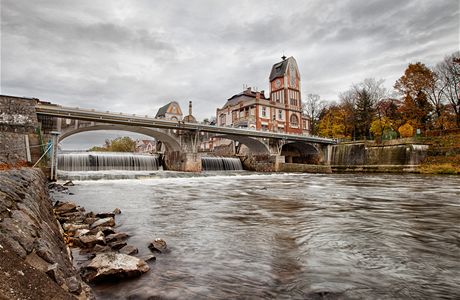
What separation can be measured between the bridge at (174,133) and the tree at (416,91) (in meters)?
12.1

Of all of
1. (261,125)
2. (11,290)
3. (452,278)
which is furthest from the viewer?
(261,125)

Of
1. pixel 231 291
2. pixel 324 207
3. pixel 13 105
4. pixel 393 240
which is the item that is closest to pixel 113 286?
pixel 231 291

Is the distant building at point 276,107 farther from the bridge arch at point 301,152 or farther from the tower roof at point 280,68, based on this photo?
the bridge arch at point 301,152

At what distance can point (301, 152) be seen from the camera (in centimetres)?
5169

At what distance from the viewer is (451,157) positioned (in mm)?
28844

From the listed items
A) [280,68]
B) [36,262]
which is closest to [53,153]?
[36,262]

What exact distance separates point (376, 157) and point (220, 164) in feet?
70.3

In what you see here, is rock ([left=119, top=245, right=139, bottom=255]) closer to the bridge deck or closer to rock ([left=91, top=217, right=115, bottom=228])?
rock ([left=91, top=217, right=115, bottom=228])

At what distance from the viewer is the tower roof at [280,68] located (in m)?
57.5

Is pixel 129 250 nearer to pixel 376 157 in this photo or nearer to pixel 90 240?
pixel 90 240

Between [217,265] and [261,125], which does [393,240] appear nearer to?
[217,265]

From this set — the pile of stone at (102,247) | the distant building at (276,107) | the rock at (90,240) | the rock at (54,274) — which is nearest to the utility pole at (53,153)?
the pile of stone at (102,247)

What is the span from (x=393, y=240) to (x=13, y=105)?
22439 millimetres

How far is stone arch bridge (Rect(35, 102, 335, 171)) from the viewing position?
24812 millimetres
